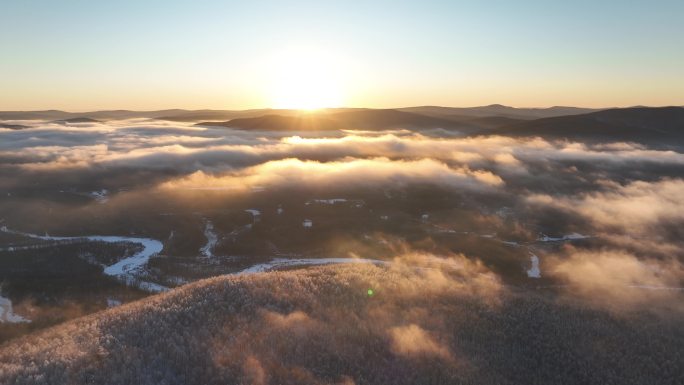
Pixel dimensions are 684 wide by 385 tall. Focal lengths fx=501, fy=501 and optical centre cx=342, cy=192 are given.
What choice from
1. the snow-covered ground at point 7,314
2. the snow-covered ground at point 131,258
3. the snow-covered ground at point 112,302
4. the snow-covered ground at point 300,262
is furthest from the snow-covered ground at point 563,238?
the snow-covered ground at point 7,314

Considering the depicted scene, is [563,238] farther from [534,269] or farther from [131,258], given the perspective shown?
[131,258]

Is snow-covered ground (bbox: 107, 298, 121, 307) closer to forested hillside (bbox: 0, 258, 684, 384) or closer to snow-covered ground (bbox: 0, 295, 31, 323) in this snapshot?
snow-covered ground (bbox: 0, 295, 31, 323)

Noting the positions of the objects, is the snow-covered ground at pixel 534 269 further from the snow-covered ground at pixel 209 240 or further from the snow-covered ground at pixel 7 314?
the snow-covered ground at pixel 7 314

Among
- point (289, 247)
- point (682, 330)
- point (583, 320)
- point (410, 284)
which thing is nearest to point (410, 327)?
point (410, 284)

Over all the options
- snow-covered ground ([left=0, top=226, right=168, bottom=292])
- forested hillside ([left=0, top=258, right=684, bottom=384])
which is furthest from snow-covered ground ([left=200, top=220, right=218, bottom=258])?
forested hillside ([left=0, top=258, right=684, bottom=384])

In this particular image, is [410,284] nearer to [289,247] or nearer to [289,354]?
[289,354]

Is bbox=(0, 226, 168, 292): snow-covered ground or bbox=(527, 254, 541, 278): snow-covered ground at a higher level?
bbox=(527, 254, 541, 278): snow-covered ground
